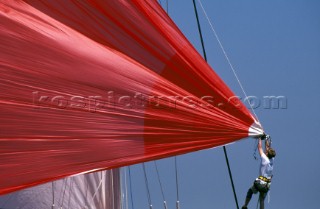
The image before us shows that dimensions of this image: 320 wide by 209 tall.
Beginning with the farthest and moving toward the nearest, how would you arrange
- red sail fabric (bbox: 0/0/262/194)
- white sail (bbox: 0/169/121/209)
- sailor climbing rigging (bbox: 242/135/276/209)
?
white sail (bbox: 0/169/121/209) < sailor climbing rigging (bbox: 242/135/276/209) < red sail fabric (bbox: 0/0/262/194)

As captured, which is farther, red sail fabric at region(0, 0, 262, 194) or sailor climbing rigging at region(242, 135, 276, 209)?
sailor climbing rigging at region(242, 135, 276, 209)

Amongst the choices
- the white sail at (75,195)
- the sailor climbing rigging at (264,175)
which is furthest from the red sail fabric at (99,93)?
the white sail at (75,195)

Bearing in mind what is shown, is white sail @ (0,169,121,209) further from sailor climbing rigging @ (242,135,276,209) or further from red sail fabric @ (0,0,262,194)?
red sail fabric @ (0,0,262,194)

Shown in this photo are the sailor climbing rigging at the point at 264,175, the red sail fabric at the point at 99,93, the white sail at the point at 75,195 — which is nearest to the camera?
the red sail fabric at the point at 99,93

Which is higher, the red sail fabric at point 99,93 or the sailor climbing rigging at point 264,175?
the red sail fabric at point 99,93

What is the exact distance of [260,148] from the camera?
25.5ft

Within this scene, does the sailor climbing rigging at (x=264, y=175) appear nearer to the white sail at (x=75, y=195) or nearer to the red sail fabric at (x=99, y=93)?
the red sail fabric at (x=99, y=93)

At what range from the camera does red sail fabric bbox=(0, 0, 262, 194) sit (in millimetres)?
6824

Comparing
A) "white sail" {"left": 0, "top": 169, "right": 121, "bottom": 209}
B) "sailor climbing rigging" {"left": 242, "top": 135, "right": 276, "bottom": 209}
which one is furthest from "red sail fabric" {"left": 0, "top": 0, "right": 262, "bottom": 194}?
"white sail" {"left": 0, "top": 169, "right": 121, "bottom": 209}

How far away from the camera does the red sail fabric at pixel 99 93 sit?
6824mm

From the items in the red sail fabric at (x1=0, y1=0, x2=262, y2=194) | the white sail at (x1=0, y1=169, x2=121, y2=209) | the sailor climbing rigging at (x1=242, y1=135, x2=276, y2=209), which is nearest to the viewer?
the red sail fabric at (x1=0, y1=0, x2=262, y2=194)

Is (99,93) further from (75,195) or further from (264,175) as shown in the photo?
(75,195)

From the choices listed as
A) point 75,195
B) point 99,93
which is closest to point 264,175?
point 99,93

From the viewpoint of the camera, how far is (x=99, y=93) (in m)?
7.01
